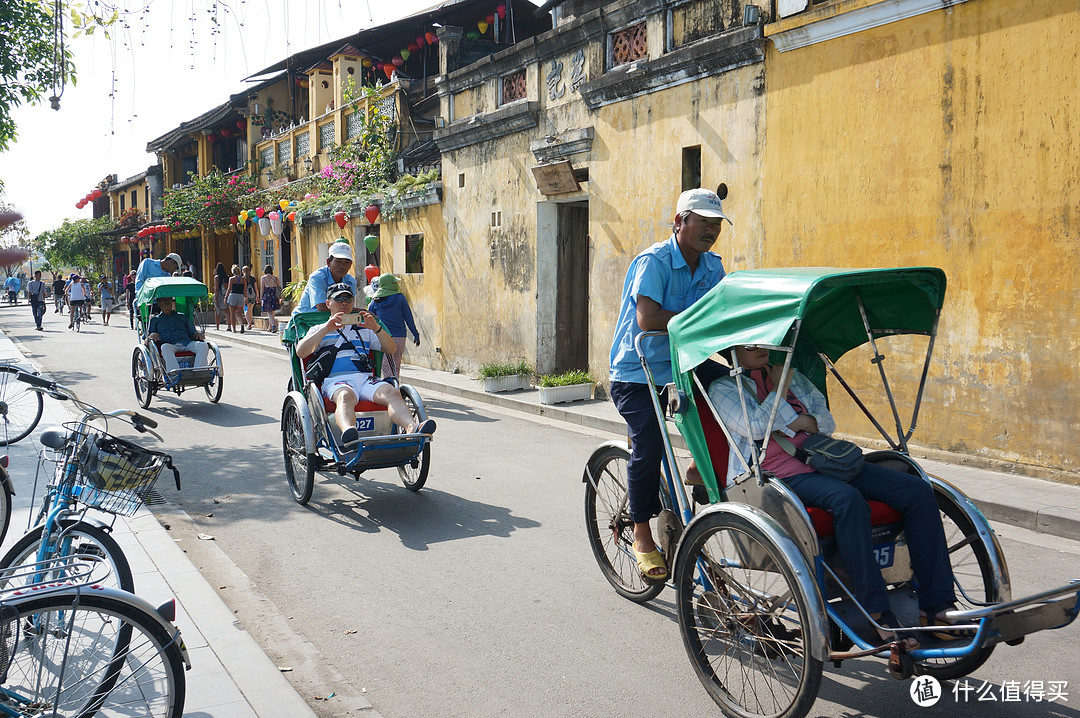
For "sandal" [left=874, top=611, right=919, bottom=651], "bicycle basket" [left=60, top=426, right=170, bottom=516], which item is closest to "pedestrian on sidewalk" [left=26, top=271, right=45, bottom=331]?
"bicycle basket" [left=60, top=426, right=170, bottom=516]

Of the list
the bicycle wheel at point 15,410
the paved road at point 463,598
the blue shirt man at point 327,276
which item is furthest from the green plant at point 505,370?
the bicycle wheel at point 15,410

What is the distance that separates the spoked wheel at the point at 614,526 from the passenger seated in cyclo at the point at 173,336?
810 cm

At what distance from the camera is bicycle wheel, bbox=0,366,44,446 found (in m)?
8.03

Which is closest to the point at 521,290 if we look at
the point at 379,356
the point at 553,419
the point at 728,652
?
the point at 553,419

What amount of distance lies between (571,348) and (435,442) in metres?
4.98

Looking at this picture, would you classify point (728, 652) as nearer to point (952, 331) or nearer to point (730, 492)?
point (730, 492)

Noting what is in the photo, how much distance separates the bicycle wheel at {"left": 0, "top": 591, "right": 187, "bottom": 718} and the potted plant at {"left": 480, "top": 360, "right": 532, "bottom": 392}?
9.94 m

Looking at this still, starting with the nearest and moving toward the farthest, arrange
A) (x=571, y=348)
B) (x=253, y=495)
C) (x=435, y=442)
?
(x=253, y=495) < (x=435, y=442) < (x=571, y=348)

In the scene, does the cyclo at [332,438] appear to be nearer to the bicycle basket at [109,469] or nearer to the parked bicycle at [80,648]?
the bicycle basket at [109,469]

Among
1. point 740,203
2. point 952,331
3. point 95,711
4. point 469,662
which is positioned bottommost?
point 469,662

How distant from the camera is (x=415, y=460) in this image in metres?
6.68

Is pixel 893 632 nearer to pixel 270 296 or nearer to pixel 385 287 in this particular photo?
pixel 385 287

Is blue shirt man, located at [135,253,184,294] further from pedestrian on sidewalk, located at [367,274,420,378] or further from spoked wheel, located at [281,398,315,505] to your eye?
spoked wheel, located at [281,398,315,505]

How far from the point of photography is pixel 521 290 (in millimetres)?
13875
